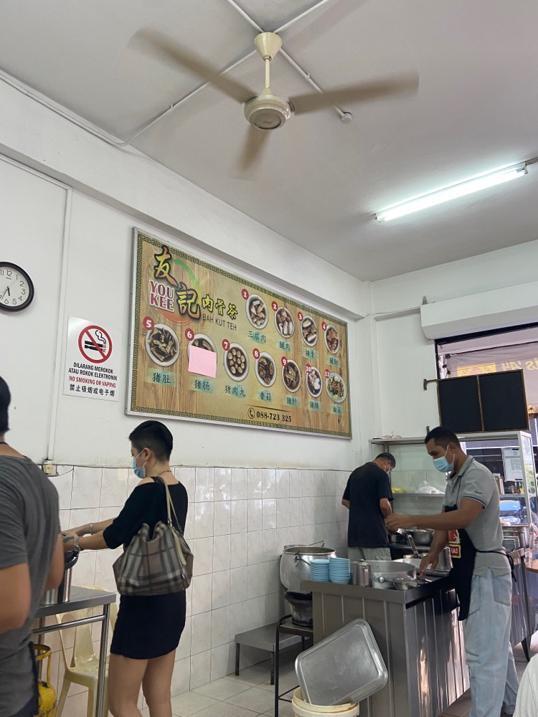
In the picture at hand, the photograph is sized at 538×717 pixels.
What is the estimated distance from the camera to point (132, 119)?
3451 mm

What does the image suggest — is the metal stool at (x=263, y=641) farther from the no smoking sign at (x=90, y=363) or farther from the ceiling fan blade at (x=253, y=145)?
the ceiling fan blade at (x=253, y=145)

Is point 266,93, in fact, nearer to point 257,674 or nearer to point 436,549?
point 436,549

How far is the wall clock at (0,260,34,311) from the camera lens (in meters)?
2.94

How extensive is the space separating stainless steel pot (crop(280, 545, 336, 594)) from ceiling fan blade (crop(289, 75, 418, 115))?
117 inches

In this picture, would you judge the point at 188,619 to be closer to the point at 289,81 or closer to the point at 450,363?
the point at 289,81

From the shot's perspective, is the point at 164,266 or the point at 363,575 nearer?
the point at 363,575

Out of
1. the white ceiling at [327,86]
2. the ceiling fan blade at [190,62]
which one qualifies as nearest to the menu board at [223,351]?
the white ceiling at [327,86]

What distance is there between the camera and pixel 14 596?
1276 mm

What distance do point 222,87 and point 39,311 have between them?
163 centimetres

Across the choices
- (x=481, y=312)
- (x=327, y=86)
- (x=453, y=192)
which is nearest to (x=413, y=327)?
(x=481, y=312)

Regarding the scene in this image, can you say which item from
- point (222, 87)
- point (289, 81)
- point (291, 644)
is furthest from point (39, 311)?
point (291, 644)

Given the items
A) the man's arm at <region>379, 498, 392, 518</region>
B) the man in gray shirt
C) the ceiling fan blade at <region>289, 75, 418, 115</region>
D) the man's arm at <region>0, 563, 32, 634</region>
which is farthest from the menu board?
the man's arm at <region>0, 563, 32, 634</region>

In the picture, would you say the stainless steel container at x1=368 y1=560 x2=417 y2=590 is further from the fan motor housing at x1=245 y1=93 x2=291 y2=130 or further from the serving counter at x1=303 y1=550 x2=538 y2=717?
the fan motor housing at x1=245 y1=93 x2=291 y2=130

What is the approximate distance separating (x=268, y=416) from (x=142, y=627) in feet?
8.42
